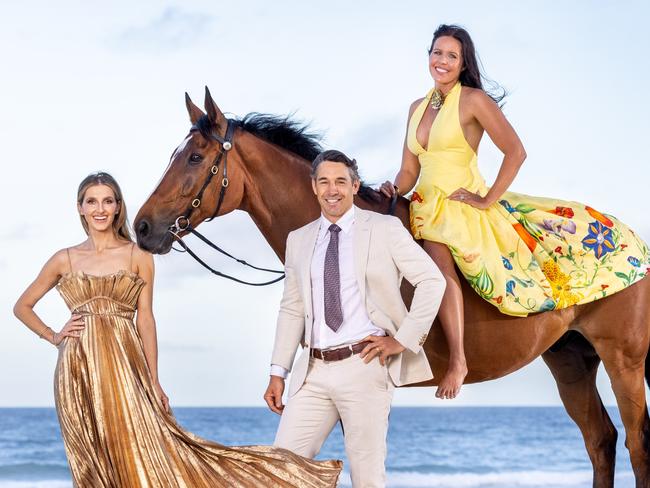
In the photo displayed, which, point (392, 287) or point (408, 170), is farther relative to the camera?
point (408, 170)

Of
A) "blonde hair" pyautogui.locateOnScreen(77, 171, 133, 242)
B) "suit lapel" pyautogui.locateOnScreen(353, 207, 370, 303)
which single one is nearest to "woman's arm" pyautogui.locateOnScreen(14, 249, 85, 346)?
"blonde hair" pyautogui.locateOnScreen(77, 171, 133, 242)

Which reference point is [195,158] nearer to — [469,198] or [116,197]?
[116,197]

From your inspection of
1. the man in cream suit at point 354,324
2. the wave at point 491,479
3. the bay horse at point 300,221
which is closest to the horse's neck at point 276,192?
the bay horse at point 300,221

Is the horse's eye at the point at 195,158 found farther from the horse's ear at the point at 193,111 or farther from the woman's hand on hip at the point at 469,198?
the woman's hand on hip at the point at 469,198

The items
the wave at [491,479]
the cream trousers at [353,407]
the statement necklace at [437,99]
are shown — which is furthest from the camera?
the wave at [491,479]

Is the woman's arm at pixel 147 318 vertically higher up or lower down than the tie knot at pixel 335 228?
lower down

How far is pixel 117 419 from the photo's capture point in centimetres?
378

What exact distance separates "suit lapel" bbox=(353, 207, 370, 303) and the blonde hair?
0.96 meters

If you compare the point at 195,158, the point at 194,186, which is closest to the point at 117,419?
the point at 194,186

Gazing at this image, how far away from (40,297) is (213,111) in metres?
1.17

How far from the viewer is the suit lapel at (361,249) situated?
360cm

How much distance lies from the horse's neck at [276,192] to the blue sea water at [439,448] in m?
9.41

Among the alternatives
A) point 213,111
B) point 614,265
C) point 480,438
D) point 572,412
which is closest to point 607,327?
point 614,265

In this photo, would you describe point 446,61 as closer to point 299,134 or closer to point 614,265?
point 299,134
